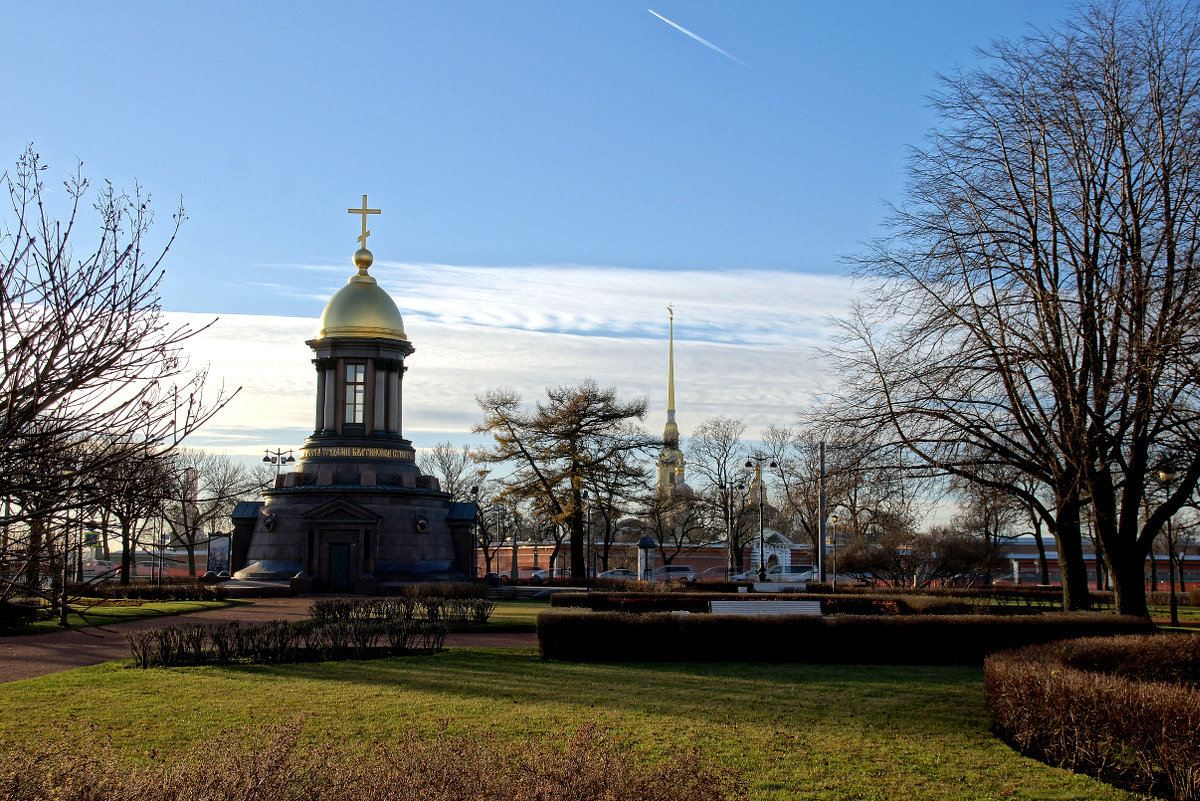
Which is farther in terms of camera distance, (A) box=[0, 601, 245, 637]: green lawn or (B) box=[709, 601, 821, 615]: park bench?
(A) box=[0, 601, 245, 637]: green lawn

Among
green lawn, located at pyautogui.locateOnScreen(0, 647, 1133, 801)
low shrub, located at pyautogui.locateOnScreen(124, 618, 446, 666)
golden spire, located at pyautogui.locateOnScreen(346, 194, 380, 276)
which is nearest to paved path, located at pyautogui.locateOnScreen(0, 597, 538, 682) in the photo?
low shrub, located at pyautogui.locateOnScreen(124, 618, 446, 666)

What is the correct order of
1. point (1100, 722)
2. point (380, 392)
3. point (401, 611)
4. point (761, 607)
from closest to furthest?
point (1100, 722) → point (761, 607) → point (401, 611) → point (380, 392)

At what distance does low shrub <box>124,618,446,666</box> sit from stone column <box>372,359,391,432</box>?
27850mm

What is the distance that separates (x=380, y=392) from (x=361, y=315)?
3679 millimetres

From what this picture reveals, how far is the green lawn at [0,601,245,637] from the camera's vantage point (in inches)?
929

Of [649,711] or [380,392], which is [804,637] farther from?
[380,392]

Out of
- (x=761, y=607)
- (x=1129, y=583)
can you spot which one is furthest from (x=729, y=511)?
(x=1129, y=583)

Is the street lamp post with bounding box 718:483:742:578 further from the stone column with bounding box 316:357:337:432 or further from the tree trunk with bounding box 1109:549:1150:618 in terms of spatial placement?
the tree trunk with bounding box 1109:549:1150:618

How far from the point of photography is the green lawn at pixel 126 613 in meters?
23.6

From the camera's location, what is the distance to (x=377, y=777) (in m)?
7.07

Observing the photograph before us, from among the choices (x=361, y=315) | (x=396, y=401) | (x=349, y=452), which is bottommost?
(x=349, y=452)

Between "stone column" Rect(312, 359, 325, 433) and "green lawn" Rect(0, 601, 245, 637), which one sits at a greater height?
"stone column" Rect(312, 359, 325, 433)

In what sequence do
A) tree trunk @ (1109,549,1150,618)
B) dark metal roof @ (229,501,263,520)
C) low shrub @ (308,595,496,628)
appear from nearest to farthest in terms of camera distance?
tree trunk @ (1109,549,1150,618)
low shrub @ (308,595,496,628)
dark metal roof @ (229,501,263,520)

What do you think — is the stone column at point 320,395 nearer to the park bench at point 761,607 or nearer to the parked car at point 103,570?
the parked car at point 103,570
